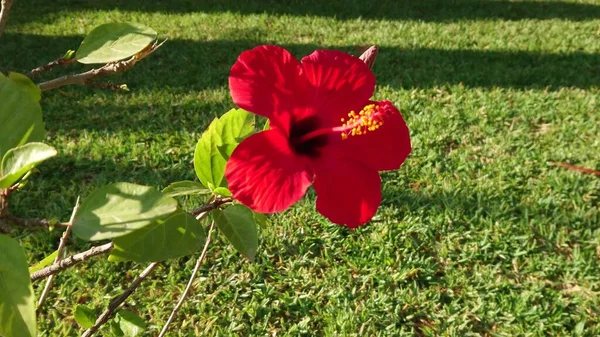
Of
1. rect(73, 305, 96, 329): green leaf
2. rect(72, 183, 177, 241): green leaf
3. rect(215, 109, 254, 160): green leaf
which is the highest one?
rect(72, 183, 177, 241): green leaf

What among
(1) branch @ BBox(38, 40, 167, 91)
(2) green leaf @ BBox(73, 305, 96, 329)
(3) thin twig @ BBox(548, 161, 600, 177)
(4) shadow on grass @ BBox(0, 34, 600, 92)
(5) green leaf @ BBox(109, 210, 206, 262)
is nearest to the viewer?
(5) green leaf @ BBox(109, 210, 206, 262)

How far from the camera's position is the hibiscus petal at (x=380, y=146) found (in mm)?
649

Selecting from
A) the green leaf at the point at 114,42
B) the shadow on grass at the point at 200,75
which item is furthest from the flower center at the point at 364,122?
the shadow on grass at the point at 200,75

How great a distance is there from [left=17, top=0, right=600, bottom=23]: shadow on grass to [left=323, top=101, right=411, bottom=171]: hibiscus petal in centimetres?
523

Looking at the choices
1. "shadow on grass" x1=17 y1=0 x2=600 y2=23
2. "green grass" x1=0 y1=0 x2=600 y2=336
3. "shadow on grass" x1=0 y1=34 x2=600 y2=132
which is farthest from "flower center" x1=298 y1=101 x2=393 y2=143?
"shadow on grass" x1=17 y1=0 x2=600 y2=23

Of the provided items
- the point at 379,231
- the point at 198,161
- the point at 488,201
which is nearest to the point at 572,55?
the point at 488,201

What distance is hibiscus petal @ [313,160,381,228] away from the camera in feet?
2.01

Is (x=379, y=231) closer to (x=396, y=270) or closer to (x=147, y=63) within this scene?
(x=396, y=270)

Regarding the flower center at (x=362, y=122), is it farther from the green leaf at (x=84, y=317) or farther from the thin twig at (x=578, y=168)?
the thin twig at (x=578, y=168)

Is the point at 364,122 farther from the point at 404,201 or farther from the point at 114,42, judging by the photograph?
the point at 404,201

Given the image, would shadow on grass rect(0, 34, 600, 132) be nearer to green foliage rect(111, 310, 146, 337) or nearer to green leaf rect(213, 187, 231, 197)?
green foliage rect(111, 310, 146, 337)

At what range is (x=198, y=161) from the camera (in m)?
0.68

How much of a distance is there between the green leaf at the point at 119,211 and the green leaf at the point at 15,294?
0.16 ft

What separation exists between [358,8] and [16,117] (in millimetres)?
Answer: 5898
